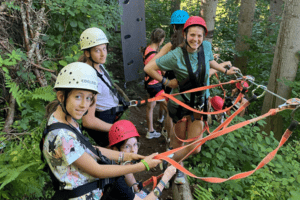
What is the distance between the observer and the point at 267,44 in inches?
273

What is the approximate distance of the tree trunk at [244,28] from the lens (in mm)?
7287

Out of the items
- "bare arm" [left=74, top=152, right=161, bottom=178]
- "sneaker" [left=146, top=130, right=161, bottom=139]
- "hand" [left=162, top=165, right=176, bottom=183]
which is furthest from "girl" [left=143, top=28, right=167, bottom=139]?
"bare arm" [left=74, top=152, right=161, bottom=178]

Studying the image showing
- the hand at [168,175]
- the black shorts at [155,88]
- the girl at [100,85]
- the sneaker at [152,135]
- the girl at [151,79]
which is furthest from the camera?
the sneaker at [152,135]

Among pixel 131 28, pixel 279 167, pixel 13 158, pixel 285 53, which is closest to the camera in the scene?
pixel 13 158

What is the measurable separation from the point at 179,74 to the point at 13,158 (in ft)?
7.73

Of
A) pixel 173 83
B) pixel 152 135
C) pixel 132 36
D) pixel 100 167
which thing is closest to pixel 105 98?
pixel 173 83

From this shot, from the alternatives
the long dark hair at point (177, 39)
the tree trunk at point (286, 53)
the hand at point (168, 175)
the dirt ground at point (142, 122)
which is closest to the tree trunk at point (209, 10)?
the tree trunk at point (286, 53)

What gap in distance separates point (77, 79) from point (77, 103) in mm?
195

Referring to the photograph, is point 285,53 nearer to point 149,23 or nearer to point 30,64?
point 30,64

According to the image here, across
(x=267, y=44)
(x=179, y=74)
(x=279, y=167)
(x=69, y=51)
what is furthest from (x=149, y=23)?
(x=279, y=167)

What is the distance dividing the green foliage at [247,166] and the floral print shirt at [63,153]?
1548 mm

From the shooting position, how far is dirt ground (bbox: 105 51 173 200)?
3998 mm

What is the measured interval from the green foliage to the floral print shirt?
155 cm

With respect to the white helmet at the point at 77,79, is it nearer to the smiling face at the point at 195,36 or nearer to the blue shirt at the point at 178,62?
the blue shirt at the point at 178,62
